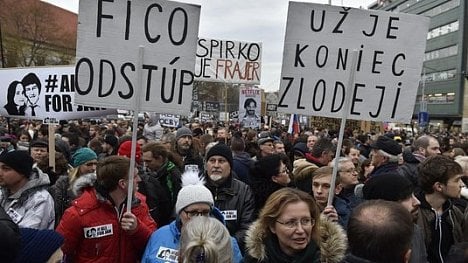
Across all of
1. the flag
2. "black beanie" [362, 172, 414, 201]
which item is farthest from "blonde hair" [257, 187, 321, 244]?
the flag

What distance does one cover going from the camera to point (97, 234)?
11.2ft

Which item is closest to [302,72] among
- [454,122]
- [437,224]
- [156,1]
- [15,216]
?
[156,1]

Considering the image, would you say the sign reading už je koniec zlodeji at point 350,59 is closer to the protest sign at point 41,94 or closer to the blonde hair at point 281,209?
the blonde hair at point 281,209

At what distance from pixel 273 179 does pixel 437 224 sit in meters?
1.67

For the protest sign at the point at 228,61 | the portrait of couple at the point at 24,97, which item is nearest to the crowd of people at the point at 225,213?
the portrait of couple at the point at 24,97

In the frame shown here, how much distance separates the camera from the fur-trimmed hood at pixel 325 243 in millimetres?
2725

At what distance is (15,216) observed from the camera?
3736 millimetres

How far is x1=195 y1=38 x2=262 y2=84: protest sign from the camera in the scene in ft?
40.8

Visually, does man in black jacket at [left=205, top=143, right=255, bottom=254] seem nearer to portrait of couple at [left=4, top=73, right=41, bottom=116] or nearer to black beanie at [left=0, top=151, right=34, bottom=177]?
black beanie at [left=0, top=151, right=34, bottom=177]

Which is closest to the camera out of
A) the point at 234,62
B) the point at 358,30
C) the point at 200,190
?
the point at 200,190

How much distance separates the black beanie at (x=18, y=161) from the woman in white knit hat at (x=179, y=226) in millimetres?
1287

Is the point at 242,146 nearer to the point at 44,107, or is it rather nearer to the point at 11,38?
the point at 44,107

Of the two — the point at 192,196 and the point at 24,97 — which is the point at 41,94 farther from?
the point at 192,196

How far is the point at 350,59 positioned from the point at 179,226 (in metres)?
1.85
